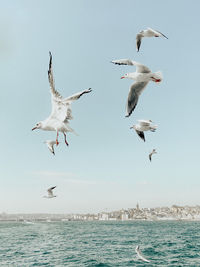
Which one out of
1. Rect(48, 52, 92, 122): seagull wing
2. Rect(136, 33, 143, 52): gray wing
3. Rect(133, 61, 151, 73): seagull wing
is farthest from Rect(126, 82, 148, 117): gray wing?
Rect(48, 52, 92, 122): seagull wing

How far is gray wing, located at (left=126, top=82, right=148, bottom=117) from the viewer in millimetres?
3817

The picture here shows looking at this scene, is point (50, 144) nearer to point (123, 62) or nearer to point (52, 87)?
point (52, 87)

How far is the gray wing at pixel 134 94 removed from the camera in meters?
3.82

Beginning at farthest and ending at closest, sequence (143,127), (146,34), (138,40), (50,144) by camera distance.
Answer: (143,127) < (50,144) < (138,40) < (146,34)

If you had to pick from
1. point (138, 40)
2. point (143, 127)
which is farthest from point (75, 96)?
point (143, 127)

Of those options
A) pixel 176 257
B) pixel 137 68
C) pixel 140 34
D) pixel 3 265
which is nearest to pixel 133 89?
pixel 137 68

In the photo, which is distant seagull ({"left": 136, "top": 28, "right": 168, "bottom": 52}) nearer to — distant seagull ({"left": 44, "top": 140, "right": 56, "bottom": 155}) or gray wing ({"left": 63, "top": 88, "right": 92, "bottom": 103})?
gray wing ({"left": 63, "top": 88, "right": 92, "bottom": 103})

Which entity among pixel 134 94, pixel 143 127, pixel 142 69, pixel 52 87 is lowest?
pixel 143 127

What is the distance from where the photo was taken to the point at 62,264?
62.4 feet

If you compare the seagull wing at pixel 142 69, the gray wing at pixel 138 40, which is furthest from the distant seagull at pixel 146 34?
the seagull wing at pixel 142 69

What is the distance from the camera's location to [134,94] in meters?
4.24

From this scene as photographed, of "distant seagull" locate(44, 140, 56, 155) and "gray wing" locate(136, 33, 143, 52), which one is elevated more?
"gray wing" locate(136, 33, 143, 52)

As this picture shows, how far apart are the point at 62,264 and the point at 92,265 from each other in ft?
7.15

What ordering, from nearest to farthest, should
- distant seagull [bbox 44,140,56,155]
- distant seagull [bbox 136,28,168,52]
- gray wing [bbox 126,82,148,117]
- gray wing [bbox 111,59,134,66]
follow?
gray wing [bbox 111,59,134,66]
distant seagull [bbox 136,28,168,52]
gray wing [bbox 126,82,148,117]
distant seagull [bbox 44,140,56,155]
